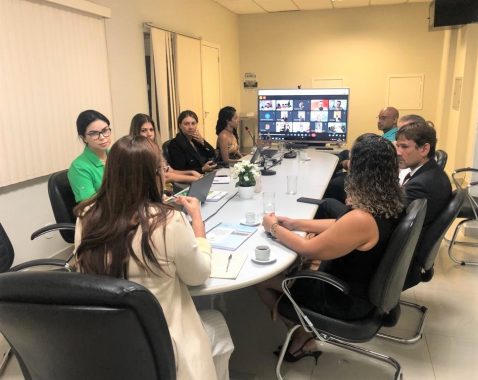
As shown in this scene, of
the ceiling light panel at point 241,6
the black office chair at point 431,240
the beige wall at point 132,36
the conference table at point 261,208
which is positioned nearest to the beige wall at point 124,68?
the beige wall at point 132,36

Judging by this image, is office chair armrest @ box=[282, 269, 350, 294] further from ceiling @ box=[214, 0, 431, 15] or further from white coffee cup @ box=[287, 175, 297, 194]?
ceiling @ box=[214, 0, 431, 15]

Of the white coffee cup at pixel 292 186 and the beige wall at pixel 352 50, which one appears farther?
the beige wall at pixel 352 50

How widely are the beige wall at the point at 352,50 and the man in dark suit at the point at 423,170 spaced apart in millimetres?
5060

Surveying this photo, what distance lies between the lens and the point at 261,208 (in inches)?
98.6

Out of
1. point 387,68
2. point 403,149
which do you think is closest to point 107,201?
point 403,149

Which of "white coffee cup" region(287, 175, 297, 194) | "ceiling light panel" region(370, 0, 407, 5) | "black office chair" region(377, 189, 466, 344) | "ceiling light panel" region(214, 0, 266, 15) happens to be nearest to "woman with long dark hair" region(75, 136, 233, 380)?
"black office chair" region(377, 189, 466, 344)

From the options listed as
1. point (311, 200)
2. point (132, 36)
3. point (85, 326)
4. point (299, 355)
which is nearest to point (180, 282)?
point (85, 326)

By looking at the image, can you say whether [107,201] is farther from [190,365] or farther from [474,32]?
[474,32]

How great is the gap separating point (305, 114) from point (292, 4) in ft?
8.17

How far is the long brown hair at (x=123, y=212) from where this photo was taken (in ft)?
4.13

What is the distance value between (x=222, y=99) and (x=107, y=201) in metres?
5.95

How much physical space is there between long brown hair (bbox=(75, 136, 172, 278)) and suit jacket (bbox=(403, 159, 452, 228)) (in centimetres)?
143

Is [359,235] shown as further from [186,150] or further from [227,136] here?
[227,136]

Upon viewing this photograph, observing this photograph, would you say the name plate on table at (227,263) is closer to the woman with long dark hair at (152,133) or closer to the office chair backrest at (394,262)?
the office chair backrest at (394,262)
